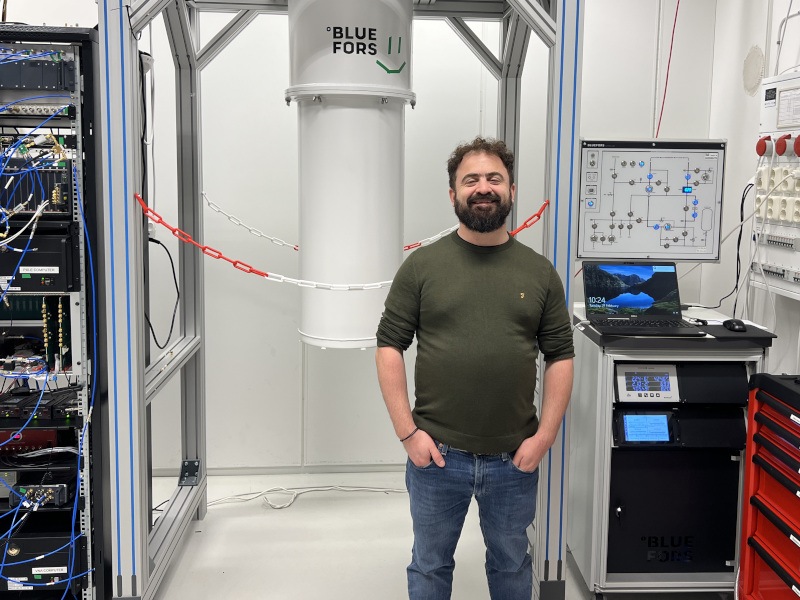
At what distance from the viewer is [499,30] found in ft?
11.7

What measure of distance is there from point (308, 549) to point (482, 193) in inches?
72.5

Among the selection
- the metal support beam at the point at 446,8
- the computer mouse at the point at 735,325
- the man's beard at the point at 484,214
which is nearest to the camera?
the man's beard at the point at 484,214

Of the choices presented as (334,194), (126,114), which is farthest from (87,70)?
(334,194)

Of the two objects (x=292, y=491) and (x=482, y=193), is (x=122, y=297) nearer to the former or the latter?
(x=482, y=193)

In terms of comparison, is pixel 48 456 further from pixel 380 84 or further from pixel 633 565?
pixel 633 565

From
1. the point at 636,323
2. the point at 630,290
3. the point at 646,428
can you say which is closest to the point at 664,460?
the point at 646,428

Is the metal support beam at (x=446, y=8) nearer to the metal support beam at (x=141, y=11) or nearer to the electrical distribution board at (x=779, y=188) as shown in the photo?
the metal support beam at (x=141, y=11)

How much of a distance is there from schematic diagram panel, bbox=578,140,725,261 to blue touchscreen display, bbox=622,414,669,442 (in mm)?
592

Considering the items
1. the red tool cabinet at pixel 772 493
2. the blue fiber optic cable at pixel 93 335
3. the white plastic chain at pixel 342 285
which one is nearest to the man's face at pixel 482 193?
the white plastic chain at pixel 342 285

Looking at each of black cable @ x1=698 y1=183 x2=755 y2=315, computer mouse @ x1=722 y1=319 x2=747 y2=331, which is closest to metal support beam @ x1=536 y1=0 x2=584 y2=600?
computer mouse @ x1=722 y1=319 x2=747 y2=331

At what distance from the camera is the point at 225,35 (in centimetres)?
300

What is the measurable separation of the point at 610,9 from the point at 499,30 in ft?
1.77

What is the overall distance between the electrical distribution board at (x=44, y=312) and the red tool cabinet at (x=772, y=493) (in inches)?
82.0

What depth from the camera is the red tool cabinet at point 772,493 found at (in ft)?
6.68
